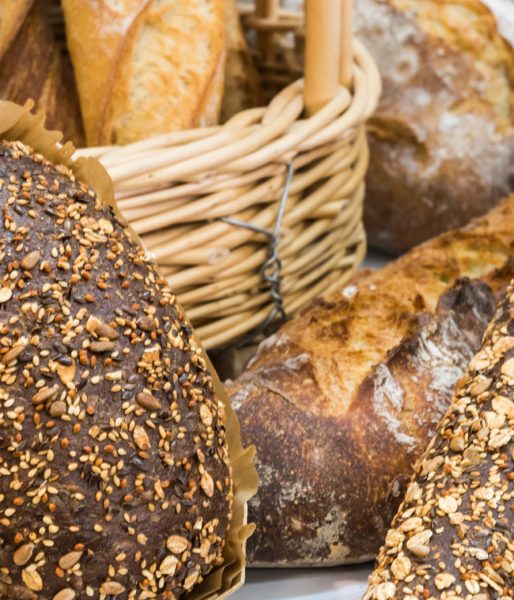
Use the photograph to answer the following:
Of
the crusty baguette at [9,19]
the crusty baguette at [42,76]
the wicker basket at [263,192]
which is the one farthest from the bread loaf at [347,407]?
the crusty baguette at [9,19]

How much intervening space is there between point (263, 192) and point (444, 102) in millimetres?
866

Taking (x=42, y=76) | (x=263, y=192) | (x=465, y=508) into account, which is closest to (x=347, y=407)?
(x=465, y=508)

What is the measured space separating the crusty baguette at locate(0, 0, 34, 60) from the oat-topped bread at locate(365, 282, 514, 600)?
0.96 meters

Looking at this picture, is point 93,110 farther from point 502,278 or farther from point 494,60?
point 494,60

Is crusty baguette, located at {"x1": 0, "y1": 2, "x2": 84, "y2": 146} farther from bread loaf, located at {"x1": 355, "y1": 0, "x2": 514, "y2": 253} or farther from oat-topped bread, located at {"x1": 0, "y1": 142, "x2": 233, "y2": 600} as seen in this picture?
bread loaf, located at {"x1": 355, "y1": 0, "x2": 514, "y2": 253}

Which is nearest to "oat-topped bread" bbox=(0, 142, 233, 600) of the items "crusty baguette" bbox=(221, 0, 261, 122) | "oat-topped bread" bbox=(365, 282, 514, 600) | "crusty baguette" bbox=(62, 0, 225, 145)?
"oat-topped bread" bbox=(365, 282, 514, 600)

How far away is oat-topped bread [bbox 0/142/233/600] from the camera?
952mm

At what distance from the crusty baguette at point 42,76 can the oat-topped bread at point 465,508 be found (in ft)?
2.95

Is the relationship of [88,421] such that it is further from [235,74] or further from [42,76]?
[235,74]

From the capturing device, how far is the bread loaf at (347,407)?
134 centimetres

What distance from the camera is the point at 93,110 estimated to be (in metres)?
1.64

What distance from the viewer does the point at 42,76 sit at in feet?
5.52

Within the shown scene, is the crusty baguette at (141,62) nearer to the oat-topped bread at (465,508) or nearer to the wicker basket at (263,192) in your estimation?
the wicker basket at (263,192)

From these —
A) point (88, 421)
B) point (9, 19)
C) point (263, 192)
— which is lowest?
point (263, 192)
